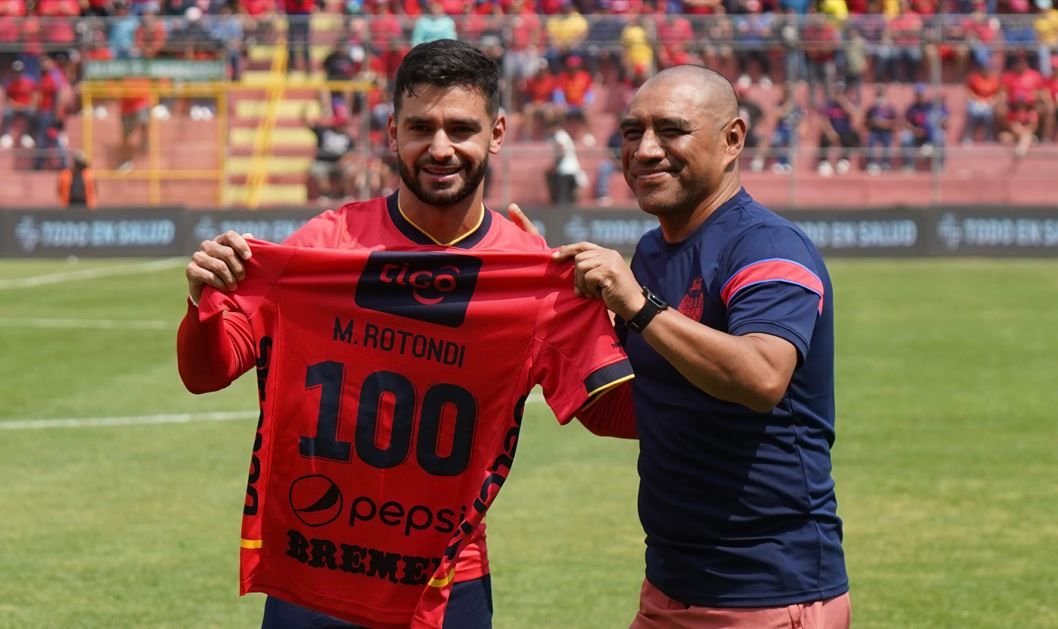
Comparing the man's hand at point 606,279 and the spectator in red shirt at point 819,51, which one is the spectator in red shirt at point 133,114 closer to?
the spectator in red shirt at point 819,51

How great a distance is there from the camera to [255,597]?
28.0 ft

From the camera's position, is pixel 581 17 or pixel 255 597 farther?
pixel 581 17

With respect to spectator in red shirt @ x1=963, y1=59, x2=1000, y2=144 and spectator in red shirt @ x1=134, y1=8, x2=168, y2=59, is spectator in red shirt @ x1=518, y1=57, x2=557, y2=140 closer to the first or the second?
spectator in red shirt @ x1=134, y1=8, x2=168, y2=59

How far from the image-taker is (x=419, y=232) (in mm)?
4848

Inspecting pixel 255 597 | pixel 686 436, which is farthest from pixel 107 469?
pixel 686 436

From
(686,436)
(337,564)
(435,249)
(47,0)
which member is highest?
(435,249)

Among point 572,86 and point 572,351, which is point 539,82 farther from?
point 572,351

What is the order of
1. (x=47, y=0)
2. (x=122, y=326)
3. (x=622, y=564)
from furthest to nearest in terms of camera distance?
(x=47, y=0)
(x=122, y=326)
(x=622, y=564)

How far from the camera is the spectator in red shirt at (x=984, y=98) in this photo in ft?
104

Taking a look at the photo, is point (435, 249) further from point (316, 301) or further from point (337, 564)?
point (337, 564)

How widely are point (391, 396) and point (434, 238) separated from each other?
513 mm

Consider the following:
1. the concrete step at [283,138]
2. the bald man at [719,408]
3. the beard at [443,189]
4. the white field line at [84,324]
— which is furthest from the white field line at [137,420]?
the concrete step at [283,138]

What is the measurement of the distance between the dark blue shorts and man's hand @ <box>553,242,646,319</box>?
0.97 metres

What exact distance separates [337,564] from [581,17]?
1115 inches
